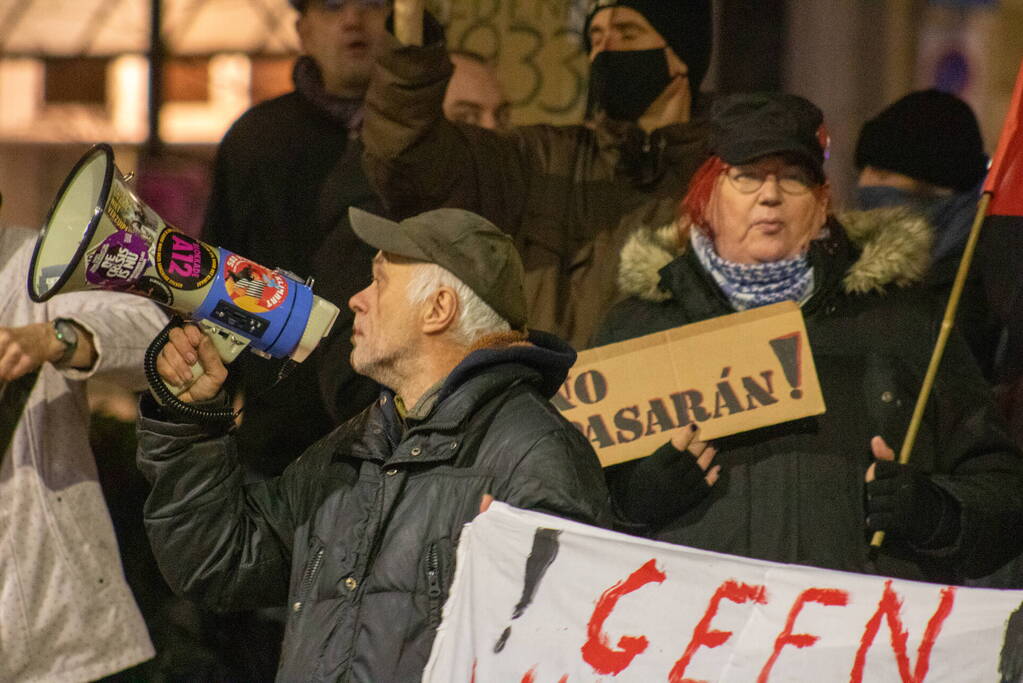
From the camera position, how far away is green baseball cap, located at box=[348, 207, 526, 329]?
354cm

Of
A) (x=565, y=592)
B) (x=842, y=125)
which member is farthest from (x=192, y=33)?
(x=565, y=592)

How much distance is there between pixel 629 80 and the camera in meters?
5.01

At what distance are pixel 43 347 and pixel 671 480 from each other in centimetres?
155

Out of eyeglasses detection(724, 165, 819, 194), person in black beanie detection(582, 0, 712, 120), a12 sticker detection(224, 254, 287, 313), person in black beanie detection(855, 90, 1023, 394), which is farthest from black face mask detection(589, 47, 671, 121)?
a12 sticker detection(224, 254, 287, 313)

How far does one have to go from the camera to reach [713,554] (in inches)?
136

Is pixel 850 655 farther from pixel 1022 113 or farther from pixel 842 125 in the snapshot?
pixel 842 125

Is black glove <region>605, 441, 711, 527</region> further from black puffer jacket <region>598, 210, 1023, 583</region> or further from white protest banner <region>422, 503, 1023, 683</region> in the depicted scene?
white protest banner <region>422, 503, 1023, 683</region>

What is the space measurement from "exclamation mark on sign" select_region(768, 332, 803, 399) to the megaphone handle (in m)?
1.40

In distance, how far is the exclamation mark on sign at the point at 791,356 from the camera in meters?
4.16

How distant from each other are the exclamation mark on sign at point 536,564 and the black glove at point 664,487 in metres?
0.78

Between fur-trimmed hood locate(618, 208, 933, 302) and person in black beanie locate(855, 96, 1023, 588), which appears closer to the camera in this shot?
fur-trimmed hood locate(618, 208, 933, 302)

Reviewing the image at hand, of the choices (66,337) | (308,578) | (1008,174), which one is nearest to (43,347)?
(66,337)

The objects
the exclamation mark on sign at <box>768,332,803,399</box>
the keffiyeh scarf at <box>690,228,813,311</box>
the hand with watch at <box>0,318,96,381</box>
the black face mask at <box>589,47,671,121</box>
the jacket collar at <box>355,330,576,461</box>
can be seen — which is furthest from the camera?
the black face mask at <box>589,47,671,121</box>

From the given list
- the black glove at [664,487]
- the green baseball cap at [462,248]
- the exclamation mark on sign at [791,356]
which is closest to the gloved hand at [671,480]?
the black glove at [664,487]
